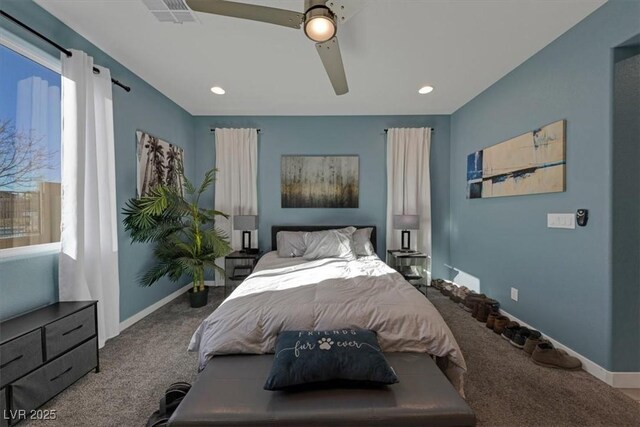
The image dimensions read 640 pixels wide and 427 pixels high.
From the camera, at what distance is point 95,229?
7.61 feet

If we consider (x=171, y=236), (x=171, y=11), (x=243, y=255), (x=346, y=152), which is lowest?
(x=243, y=255)

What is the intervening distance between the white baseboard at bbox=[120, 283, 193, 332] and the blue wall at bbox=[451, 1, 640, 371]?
4.15 m

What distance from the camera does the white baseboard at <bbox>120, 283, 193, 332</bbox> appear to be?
2837mm

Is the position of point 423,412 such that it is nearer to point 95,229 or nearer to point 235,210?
point 95,229

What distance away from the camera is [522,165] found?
8.98 feet

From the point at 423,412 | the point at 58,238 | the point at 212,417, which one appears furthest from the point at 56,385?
the point at 423,412

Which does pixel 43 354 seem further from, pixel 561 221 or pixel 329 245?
pixel 561 221

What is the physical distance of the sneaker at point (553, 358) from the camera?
2088 mm

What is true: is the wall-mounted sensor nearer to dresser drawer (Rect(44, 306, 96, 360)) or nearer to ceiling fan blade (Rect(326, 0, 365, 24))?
ceiling fan blade (Rect(326, 0, 365, 24))

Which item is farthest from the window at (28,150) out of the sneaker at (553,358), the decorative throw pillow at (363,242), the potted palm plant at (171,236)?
the sneaker at (553,358)

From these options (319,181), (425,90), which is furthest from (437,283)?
(425,90)

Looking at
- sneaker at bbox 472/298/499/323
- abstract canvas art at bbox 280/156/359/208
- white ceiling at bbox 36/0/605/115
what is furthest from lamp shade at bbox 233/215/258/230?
sneaker at bbox 472/298/499/323

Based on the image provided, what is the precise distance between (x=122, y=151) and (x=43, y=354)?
1.99 m

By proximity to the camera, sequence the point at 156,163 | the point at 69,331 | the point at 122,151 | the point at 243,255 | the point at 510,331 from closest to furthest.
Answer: the point at 69,331 < the point at 510,331 < the point at 122,151 < the point at 156,163 < the point at 243,255
